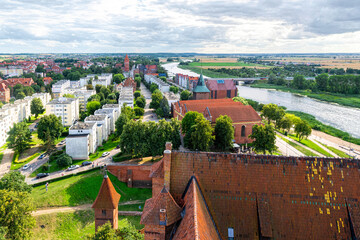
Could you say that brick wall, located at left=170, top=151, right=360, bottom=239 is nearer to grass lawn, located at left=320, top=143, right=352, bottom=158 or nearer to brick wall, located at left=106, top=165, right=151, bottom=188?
brick wall, located at left=106, top=165, right=151, bottom=188

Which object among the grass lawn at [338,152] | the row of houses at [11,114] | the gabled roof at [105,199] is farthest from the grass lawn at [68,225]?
the row of houses at [11,114]

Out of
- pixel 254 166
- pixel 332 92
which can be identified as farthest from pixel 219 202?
pixel 332 92

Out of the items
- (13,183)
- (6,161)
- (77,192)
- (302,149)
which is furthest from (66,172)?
(302,149)

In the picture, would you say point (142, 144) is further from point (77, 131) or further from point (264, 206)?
point (264, 206)

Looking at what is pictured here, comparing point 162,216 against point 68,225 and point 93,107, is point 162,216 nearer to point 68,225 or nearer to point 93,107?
point 68,225

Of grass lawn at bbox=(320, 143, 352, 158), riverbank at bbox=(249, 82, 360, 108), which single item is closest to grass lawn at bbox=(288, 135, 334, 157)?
grass lawn at bbox=(320, 143, 352, 158)
